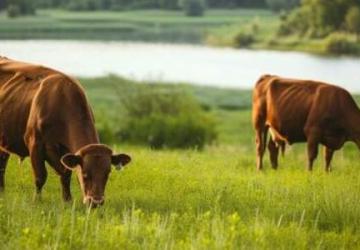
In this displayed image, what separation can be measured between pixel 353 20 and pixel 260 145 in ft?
224

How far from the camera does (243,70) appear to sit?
61.7 m

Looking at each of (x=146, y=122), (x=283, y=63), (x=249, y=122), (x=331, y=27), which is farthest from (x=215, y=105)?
(x=331, y=27)

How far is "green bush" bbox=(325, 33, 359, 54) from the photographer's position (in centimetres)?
7712

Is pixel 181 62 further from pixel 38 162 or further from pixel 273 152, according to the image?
pixel 38 162

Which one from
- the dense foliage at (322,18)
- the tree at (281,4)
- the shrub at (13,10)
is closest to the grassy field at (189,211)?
the shrub at (13,10)

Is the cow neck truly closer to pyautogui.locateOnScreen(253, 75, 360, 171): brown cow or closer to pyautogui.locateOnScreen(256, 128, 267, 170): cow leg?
pyautogui.locateOnScreen(253, 75, 360, 171): brown cow

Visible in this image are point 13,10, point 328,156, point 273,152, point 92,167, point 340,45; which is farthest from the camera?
point 340,45

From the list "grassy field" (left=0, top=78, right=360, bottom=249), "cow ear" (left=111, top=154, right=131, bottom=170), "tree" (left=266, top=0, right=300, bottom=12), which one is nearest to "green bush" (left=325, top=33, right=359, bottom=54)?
"tree" (left=266, top=0, right=300, bottom=12)

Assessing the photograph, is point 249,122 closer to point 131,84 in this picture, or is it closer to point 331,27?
point 131,84

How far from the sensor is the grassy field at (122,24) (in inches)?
3059

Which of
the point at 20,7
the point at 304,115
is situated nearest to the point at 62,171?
the point at 304,115

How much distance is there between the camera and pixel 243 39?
9162 centimetres

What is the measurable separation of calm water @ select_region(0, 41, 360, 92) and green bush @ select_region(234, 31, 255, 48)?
7.92 m

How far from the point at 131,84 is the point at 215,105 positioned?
770 cm
